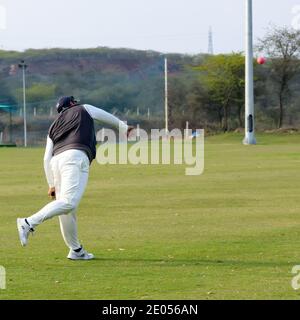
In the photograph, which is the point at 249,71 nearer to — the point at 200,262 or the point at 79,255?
the point at 79,255

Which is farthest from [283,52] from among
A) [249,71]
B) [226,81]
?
[249,71]

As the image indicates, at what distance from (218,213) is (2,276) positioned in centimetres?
745

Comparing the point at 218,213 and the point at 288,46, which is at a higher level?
the point at 288,46

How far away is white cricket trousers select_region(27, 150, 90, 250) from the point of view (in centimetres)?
1260

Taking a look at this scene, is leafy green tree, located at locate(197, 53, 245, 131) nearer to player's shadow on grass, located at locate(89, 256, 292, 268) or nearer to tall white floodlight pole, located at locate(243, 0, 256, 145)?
tall white floodlight pole, located at locate(243, 0, 256, 145)

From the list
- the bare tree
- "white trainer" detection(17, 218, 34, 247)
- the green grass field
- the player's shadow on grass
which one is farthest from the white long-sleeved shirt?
the bare tree

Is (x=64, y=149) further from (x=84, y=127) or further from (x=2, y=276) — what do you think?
(x=2, y=276)

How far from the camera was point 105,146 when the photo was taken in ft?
154

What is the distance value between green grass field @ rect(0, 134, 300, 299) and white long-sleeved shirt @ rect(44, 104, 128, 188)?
1.09 metres

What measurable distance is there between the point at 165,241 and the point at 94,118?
2.44 m

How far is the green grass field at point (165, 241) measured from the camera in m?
10.7

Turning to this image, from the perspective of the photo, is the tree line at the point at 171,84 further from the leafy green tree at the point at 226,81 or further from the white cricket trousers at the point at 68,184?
the white cricket trousers at the point at 68,184

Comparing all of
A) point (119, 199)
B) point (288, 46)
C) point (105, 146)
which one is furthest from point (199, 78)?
point (119, 199)

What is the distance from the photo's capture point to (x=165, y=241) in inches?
572
